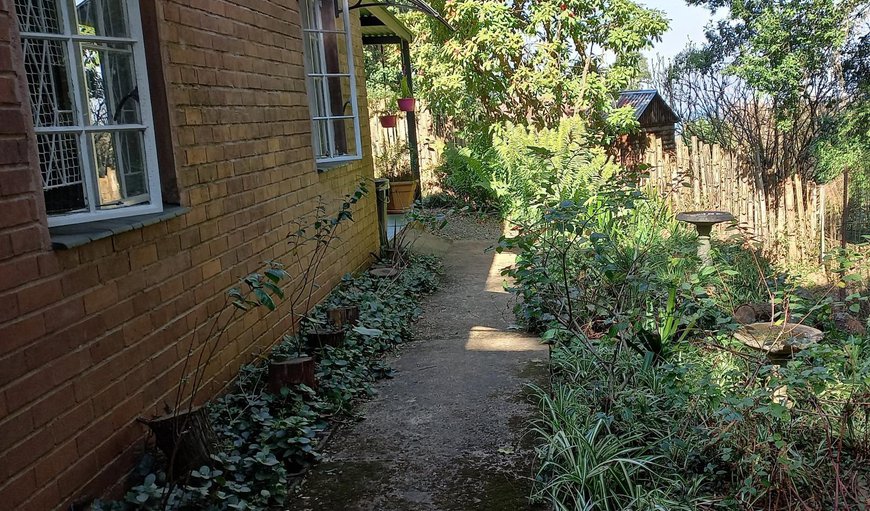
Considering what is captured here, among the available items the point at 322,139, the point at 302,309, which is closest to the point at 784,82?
the point at 322,139

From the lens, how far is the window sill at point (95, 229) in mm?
2643

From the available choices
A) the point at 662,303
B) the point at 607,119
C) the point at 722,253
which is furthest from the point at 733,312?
the point at 607,119

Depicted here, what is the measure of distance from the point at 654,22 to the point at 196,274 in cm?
982

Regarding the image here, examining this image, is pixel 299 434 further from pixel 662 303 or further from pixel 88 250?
pixel 662 303

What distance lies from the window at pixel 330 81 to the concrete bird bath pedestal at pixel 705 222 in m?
3.31

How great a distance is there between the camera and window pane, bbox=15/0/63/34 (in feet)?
9.20

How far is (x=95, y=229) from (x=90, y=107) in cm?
65

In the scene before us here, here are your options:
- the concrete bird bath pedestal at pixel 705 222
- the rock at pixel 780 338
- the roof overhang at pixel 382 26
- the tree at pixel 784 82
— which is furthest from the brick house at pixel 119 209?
the tree at pixel 784 82

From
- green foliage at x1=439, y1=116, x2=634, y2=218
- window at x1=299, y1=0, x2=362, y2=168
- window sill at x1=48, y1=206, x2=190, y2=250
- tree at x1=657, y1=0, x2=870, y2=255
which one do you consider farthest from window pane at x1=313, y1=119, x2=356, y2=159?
tree at x1=657, y1=0, x2=870, y2=255

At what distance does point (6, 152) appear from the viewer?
7.90ft

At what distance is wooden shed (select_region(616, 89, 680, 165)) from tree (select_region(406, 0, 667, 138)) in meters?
0.91

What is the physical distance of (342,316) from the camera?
213 inches

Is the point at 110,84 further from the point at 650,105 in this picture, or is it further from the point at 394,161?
the point at 650,105

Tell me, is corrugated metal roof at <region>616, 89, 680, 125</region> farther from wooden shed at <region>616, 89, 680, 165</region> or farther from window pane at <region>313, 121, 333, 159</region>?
window pane at <region>313, 121, 333, 159</region>
